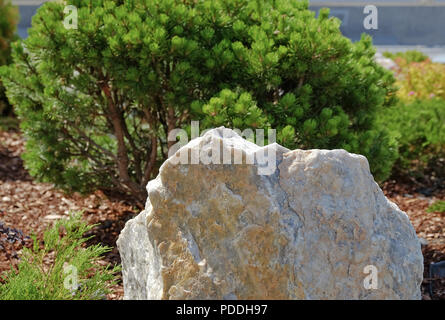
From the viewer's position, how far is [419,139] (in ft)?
19.0

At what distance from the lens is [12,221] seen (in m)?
4.46

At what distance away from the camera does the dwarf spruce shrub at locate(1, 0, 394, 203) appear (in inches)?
134

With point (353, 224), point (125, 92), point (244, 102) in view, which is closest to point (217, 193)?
point (353, 224)

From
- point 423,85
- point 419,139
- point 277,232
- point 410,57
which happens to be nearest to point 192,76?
point 277,232

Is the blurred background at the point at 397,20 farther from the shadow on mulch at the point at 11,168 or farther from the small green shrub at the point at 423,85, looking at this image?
the shadow on mulch at the point at 11,168

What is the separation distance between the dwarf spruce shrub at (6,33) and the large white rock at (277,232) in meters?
5.51

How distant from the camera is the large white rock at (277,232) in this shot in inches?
88.7

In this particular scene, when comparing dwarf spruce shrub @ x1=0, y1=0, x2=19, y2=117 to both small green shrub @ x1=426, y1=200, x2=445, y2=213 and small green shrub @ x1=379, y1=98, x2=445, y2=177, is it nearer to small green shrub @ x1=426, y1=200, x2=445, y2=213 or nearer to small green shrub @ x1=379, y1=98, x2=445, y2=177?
small green shrub @ x1=379, y1=98, x2=445, y2=177

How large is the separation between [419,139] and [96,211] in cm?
332

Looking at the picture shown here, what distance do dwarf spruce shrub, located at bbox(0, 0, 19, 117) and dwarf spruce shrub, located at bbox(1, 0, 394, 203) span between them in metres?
3.31

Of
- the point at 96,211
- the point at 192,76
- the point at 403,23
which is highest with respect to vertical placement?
the point at 403,23

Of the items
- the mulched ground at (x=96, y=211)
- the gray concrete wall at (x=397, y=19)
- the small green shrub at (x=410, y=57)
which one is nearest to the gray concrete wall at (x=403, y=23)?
the gray concrete wall at (x=397, y=19)

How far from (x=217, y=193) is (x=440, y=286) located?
2091 millimetres

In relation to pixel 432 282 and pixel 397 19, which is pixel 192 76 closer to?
pixel 432 282
